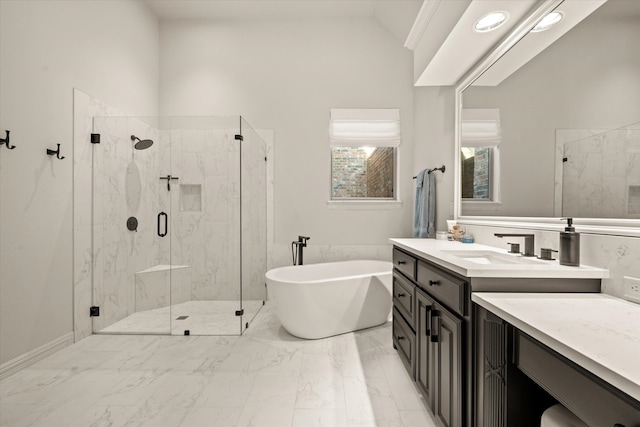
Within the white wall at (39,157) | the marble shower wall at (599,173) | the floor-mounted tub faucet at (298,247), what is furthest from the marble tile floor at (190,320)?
the marble shower wall at (599,173)

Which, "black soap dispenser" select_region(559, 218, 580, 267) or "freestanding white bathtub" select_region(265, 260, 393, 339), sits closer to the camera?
"black soap dispenser" select_region(559, 218, 580, 267)

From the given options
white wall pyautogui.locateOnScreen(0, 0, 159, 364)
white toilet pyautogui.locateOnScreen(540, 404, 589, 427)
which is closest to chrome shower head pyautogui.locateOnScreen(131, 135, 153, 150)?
white wall pyautogui.locateOnScreen(0, 0, 159, 364)

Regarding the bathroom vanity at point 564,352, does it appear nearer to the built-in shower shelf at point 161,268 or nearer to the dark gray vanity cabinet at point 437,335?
the dark gray vanity cabinet at point 437,335

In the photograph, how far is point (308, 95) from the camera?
3672 millimetres

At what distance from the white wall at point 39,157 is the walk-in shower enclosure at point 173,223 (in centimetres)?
38

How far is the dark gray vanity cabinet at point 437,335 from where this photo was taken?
1.21 meters

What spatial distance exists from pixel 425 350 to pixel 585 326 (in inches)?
36.8

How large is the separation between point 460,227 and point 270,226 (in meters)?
2.10

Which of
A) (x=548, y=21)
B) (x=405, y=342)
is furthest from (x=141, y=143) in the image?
(x=548, y=21)

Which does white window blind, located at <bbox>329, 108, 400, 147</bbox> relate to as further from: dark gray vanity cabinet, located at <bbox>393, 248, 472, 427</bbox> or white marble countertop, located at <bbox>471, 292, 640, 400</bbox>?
white marble countertop, located at <bbox>471, 292, 640, 400</bbox>

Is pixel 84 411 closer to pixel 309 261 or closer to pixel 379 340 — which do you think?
pixel 379 340

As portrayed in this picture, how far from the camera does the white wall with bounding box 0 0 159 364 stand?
6.54ft

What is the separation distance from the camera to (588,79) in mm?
1383

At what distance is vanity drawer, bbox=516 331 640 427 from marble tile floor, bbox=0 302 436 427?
3.29 ft
